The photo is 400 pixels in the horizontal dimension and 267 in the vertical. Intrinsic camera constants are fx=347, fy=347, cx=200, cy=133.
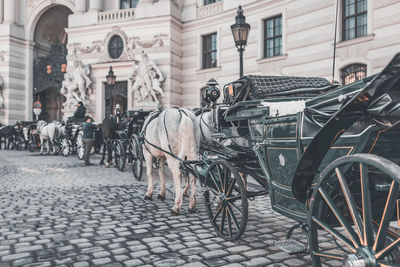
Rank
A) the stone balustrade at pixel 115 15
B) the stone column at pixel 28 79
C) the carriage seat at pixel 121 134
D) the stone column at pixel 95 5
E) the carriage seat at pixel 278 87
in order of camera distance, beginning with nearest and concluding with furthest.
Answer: the carriage seat at pixel 278 87 < the carriage seat at pixel 121 134 < the stone balustrade at pixel 115 15 < the stone column at pixel 95 5 < the stone column at pixel 28 79

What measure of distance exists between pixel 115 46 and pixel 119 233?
2135 cm

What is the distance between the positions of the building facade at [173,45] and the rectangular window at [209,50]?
6 cm

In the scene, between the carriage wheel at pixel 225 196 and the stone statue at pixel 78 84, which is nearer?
the carriage wheel at pixel 225 196

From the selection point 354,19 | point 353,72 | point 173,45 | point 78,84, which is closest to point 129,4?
point 173,45

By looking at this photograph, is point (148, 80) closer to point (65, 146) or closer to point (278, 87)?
point (65, 146)

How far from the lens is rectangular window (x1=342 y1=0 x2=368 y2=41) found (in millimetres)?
14867

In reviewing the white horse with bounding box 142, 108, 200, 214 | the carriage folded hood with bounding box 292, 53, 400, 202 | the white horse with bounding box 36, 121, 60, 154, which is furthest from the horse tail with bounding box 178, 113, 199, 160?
the white horse with bounding box 36, 121, 60, 154

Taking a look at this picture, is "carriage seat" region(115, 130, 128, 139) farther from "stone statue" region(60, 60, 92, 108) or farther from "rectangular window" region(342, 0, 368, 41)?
"stone statue" region(60, 60, 92, 108)

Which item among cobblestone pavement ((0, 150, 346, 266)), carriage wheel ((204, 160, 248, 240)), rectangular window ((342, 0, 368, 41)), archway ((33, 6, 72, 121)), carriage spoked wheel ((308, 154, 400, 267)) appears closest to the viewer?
carriage spoked wheel ((308, 154, 400, 267))

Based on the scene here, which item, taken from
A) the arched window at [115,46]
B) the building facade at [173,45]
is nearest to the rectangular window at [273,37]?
the building facade at [173,45]

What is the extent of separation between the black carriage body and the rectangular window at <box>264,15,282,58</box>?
15831 mm

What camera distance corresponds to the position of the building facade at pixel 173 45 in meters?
15.3

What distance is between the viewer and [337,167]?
7.73ft

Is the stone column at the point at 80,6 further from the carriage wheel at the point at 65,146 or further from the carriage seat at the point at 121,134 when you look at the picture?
the carriage seat at the point at 121,134
